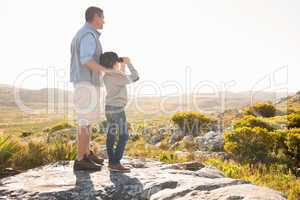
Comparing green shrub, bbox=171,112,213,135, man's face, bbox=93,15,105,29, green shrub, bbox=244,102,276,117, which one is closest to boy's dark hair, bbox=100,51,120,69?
man's face, bbox=93,15,105,29

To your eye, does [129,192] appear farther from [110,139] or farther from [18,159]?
[18,159]

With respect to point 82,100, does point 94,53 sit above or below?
above

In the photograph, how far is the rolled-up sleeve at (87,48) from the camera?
602cm

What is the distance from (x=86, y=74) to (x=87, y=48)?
0.42 m

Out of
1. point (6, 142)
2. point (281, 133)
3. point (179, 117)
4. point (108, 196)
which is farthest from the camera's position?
point (179, 117)

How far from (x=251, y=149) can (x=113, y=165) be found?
981 centimetres

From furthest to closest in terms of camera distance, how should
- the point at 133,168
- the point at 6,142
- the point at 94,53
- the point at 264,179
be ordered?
the point at 264,179, the point at 6,142, the point at 133,168, the point at 94,53

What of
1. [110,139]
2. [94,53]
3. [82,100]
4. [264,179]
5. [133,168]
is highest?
[94,53]

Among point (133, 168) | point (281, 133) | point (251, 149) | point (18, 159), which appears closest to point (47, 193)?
point (133, 168)

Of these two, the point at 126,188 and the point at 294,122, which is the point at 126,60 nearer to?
the point at 126,188

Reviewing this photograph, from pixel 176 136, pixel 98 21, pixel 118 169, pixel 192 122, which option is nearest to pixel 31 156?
pixel 118 169

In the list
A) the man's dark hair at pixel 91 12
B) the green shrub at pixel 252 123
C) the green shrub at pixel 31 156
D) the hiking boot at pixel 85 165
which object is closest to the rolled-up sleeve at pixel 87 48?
the man's dark hair at pixel 91 12

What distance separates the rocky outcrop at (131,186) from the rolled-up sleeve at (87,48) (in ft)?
6.03

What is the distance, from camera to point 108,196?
538 centimetres
